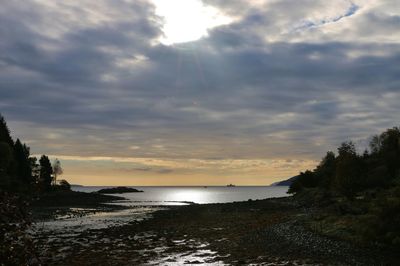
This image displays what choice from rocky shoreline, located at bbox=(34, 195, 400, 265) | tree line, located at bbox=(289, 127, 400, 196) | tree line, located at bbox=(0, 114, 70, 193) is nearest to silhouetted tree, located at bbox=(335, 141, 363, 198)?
tree line, located at bbox=(289, 127, 400, 196)

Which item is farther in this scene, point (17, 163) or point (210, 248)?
point (17, 163)

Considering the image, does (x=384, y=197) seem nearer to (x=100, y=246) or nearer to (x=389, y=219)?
(x=389, y=219)

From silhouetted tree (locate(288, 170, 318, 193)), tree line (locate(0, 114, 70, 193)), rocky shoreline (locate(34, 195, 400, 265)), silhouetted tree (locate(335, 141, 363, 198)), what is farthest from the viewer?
silhouetted tree (locate(288, 170, 318, 193))

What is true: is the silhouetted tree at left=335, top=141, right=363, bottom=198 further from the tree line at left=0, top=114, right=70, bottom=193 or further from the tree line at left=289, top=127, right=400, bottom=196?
the tree line at left=0, top=114, right=70, bottom=193

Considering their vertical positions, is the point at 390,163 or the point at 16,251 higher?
the point at 390,163

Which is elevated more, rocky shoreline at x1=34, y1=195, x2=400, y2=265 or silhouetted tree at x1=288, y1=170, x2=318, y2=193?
silhouetted tree at x1=288, y1=170, x2=318, y2=193

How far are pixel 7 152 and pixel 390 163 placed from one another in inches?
3520

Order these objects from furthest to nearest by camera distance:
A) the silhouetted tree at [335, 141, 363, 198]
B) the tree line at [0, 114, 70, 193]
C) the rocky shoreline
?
1. the tree line at [0, 114, 70, 193]
2. the silhouetted tree at [335, 141, 363, 198]
3. the rocky shoreline

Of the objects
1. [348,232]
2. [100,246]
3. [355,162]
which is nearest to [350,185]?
[355,162]

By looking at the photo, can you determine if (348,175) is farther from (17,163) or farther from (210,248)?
(17,163)

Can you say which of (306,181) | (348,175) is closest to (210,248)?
(348,175)

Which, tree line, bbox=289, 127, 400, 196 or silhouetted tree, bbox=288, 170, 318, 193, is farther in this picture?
silhouetted tree, bbox=288, 170, 318, 193

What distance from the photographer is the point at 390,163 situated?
8569 cm

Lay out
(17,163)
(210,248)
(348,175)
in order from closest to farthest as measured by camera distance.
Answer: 1. (210,248)
2. (348,175)
3. (17,163)
